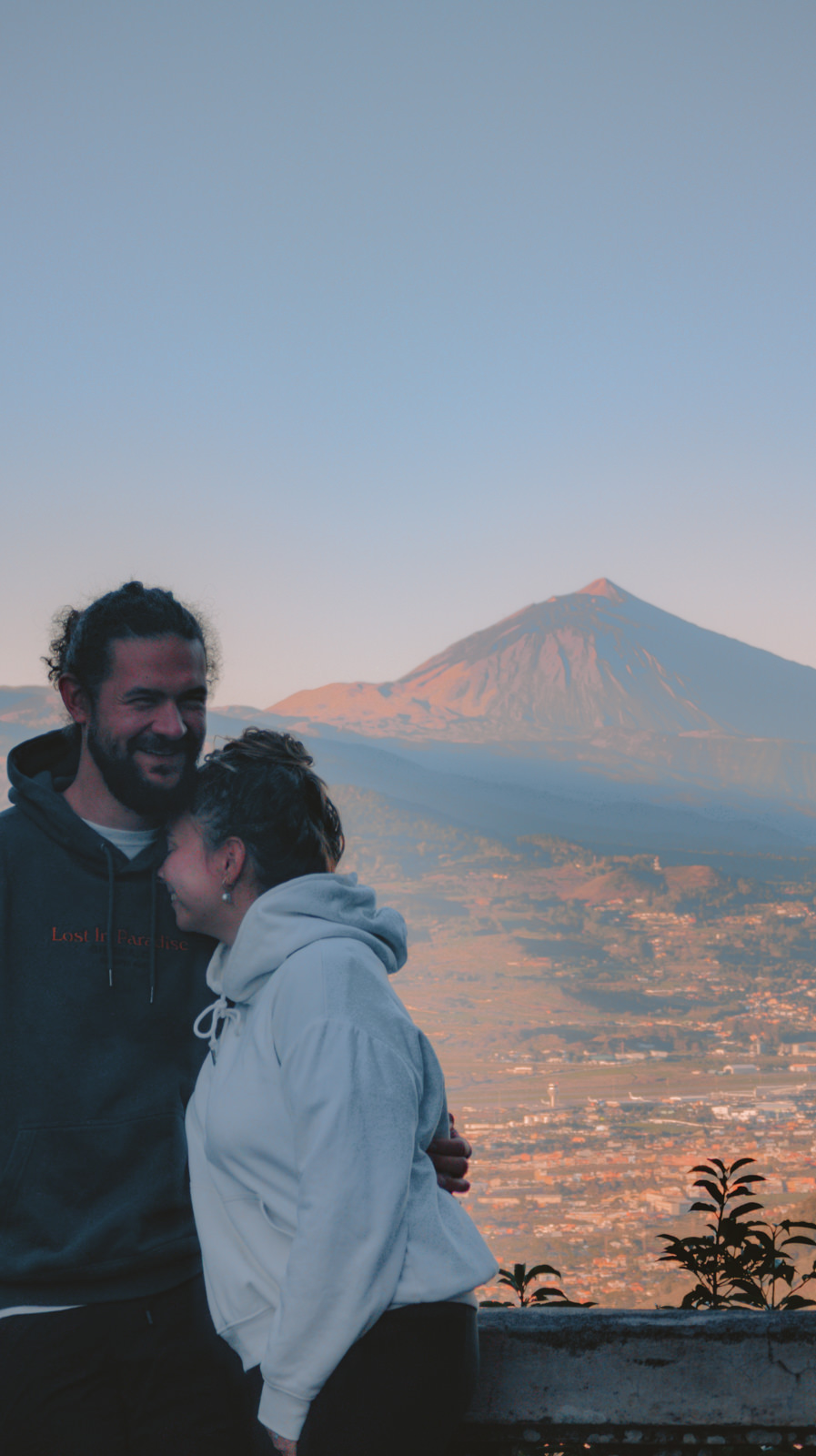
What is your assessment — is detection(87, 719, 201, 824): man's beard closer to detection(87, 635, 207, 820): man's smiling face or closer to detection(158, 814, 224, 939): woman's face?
detection(87, 635, 207, 820): man's smiling face

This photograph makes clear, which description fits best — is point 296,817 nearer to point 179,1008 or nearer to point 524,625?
point 179,1008

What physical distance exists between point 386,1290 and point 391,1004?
338 mm

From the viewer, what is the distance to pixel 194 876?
5.58ft

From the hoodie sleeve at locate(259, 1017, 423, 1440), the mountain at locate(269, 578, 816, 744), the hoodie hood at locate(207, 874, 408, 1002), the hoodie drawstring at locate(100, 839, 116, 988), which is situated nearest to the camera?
the hoodie sleeve at locate(259, 1017, 423, 1440)

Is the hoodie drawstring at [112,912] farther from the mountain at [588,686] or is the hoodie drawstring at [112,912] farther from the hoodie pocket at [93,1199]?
the mountain at [588,686]

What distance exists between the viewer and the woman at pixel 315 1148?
1376 millimetres

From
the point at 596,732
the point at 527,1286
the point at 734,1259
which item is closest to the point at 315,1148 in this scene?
→ the point at 527,1286

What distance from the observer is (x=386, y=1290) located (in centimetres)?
140

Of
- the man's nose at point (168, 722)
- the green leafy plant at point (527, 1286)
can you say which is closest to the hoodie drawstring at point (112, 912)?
the man's nose at point (168, 722)

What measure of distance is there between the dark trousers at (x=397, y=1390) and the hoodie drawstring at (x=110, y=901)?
0.77 m

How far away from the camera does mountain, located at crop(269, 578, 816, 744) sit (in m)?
81.9

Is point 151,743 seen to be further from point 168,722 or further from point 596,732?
point 596,732

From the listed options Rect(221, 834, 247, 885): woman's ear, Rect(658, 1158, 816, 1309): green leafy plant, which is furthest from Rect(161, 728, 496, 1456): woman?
Rect(658, 1158, 816, 1309): green leafy plant

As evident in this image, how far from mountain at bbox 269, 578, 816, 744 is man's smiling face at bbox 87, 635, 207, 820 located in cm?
7201
